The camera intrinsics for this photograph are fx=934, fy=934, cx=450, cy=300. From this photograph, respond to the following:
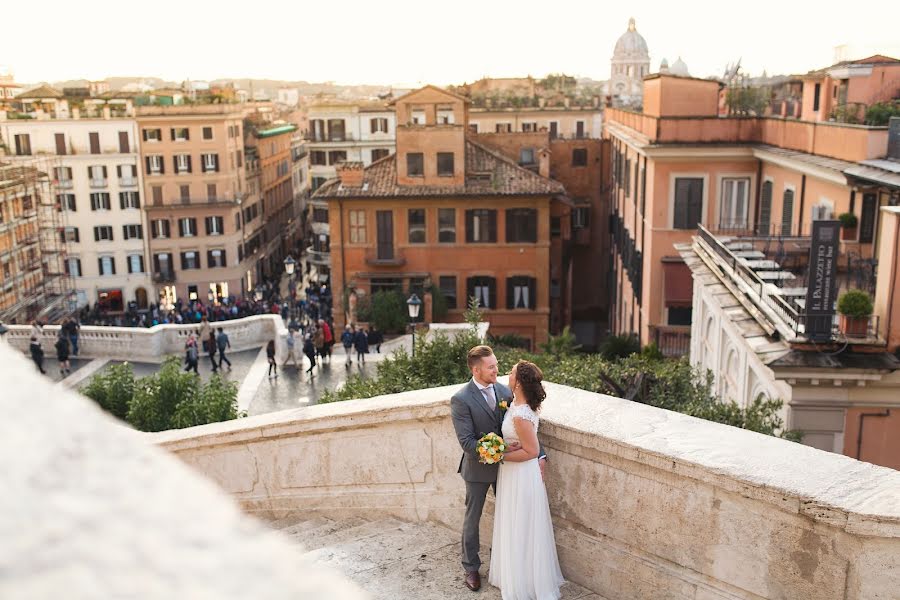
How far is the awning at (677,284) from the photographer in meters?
25.0

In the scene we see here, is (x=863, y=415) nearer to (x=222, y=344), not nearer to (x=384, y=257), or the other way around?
(x=222, y=344)

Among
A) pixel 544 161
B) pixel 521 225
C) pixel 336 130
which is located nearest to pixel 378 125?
pixel 336 130

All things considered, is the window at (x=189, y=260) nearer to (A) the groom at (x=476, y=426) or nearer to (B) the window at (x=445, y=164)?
(B) the window at (x=445, y=164)

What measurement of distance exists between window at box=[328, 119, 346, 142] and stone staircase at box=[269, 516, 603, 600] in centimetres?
5339

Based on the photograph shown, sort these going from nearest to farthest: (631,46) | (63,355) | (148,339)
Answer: (63,355), (148,339), (631,46)

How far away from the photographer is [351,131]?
59.0m

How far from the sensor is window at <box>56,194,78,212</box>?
177ft

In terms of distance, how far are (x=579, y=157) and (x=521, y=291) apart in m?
12.1

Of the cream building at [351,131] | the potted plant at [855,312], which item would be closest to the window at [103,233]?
the cream building at [351,131]

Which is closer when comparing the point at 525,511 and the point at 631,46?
the point at 525,511

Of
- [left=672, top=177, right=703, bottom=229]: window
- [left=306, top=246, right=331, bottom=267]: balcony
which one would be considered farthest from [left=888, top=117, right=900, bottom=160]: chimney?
[left=306, top=246, right=331, bottom=267]: balcony

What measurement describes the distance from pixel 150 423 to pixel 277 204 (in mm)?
60471

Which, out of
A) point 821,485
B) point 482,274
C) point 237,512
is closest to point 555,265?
point 482,274

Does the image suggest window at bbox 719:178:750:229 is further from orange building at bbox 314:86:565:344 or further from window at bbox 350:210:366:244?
window at bbox 350:210:366:244
